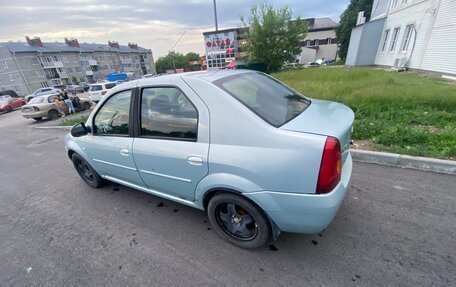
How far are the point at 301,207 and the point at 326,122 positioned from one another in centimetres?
79

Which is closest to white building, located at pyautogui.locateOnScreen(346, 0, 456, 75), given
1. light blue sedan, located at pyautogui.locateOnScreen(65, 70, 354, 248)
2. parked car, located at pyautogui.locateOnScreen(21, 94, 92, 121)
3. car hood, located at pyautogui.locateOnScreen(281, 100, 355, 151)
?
car hood, located at pyautogui.locateOnScreen(281, 100, 355, 151)

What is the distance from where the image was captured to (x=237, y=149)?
72.6 inches

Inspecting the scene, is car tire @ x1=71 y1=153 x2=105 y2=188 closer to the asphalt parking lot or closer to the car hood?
the asphalt parking lot

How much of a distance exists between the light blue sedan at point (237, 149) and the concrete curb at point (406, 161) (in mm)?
1804

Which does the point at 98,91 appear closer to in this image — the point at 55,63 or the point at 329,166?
the point at 329,166

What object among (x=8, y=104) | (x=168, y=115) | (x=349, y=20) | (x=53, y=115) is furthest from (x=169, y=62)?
(x=168, y=115)

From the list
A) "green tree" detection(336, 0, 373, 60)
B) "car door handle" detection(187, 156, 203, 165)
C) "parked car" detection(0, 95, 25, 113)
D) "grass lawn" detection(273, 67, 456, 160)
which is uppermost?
"green tree" detection(336, 0, 373, 60)

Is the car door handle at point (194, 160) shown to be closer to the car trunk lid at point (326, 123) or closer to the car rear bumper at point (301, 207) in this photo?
the car rear bumper at point (301, 207)

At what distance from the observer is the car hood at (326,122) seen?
1.74 metres

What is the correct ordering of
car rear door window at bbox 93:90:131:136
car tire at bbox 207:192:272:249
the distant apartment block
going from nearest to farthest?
car tire at bbox 207:192:272:249 → car rear door window at bbox 93:90:131:136 → the distant apartment block

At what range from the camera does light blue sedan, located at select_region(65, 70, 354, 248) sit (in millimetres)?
1688

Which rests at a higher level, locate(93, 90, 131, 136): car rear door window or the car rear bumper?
locate(93, 90, 131, 136): car rear door window

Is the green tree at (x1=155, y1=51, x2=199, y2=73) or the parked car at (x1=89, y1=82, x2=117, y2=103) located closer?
the parked car at (x1=89, y1=82, x2=117, y2=103)

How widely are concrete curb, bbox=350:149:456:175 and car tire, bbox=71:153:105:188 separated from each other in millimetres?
4502
